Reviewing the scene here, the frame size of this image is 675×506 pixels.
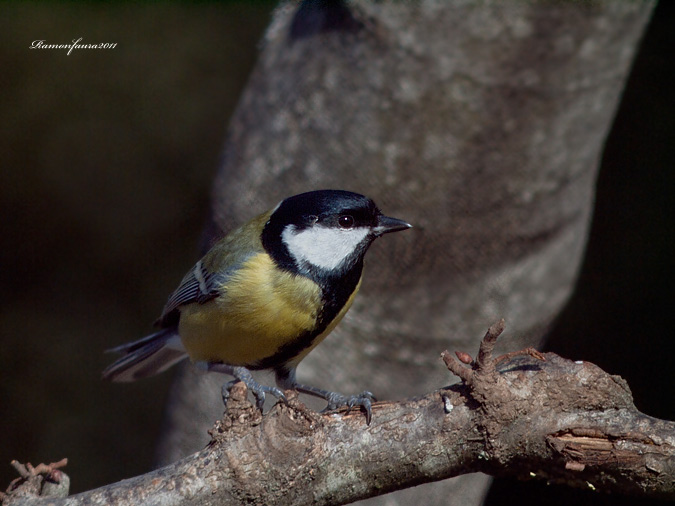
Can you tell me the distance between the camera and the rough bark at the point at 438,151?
2.32m

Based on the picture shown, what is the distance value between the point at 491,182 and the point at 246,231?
854mm

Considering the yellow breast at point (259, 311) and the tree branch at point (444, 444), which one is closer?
the tree branch at point (444, 444)

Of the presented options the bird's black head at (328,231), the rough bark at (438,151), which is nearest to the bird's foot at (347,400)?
the bird's black head at (328,231)

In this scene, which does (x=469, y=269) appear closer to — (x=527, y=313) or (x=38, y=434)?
(x=527, y=313)

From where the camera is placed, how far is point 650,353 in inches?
117

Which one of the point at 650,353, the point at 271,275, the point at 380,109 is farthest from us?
the point at 650,353

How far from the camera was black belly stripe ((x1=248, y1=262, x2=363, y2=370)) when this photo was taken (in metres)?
1.75

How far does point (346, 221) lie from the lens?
177cm

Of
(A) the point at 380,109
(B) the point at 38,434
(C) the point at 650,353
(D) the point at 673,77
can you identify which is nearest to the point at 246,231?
(A) the point at 380,109

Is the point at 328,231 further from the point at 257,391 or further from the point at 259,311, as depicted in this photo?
the point at 257,391

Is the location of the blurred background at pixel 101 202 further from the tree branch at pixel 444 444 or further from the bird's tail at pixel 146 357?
the tree branch at pixel 444 444

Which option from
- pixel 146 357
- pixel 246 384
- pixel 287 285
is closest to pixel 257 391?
pixel 246 384

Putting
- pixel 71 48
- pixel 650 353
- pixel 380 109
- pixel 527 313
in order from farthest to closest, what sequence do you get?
1. pixel 71 48
2. pixel 650 353
3. pixel 527 313
4. pixel 380 109

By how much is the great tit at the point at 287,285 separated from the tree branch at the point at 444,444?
0.32m
